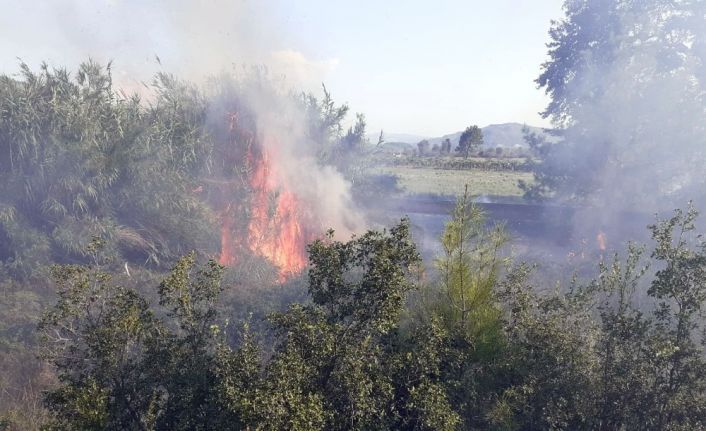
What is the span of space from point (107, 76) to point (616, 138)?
3122 centimetres

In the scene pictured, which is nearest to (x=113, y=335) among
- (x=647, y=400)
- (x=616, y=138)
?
(x=647, y=400)

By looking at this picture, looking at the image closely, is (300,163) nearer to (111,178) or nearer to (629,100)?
(111,178)

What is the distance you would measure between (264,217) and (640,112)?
2444cm

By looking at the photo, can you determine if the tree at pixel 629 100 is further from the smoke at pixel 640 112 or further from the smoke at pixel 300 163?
the smoke at pixel 300 163

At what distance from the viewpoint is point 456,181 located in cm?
5916

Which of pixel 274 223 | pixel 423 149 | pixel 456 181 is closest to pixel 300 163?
pixel 274 223

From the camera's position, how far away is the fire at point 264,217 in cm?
2870

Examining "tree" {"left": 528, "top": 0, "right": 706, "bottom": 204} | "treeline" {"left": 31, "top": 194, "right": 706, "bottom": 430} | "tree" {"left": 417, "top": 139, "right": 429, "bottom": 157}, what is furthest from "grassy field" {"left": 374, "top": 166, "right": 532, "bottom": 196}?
"treeline" {"left": 31, "top": 194, "right": 706, "bottom": 430}

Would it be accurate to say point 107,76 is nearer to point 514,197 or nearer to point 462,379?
point 462,379

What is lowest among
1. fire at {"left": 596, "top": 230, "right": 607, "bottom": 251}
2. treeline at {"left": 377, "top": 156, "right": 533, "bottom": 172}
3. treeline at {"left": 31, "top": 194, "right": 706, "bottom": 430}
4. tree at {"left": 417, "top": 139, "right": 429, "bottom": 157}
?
fire at {"left": 596, "top": 230, "right": 607, "bottom": 251}

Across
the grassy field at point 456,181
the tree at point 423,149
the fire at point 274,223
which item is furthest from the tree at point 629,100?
the tree at point 423,149

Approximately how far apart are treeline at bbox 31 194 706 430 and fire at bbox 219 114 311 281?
18.2 metres

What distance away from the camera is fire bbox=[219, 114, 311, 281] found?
28.7 meters

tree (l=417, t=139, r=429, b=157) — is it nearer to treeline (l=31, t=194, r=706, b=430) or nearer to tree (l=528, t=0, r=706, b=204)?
tree (l=528, t=0, r=706, b=204)
